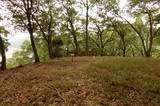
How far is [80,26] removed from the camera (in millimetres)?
25438

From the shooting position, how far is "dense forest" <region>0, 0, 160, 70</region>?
13.7m

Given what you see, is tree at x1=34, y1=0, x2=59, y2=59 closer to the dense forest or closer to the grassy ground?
the dense forest

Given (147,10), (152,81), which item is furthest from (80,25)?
(152,81)

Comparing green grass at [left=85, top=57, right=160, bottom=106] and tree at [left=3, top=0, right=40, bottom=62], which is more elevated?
tree at [left=3, top=0, right=40, bottom=62]

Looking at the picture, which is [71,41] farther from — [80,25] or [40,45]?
[40,45]

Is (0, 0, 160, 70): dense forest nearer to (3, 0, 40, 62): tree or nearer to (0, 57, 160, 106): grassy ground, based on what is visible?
(3, 0, 40, 62): tree

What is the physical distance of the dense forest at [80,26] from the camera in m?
13.7

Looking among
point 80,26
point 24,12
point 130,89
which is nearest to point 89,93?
point 130,89

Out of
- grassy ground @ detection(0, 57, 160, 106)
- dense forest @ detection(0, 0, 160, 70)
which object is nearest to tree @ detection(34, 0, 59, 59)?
dense forest @ detection(0, 0, 160, 70)

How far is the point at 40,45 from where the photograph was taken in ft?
89.8

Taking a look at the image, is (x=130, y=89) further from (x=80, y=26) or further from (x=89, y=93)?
(x=80, y=26)

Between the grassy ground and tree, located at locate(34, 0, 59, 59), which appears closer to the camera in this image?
the grassy ground

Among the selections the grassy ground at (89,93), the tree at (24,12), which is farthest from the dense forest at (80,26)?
the grassy ground at (89,93)

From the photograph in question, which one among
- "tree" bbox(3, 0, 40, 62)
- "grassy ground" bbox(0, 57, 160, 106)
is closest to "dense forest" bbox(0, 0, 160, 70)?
→ "tree" bbox(3, 0, 40, 62)
